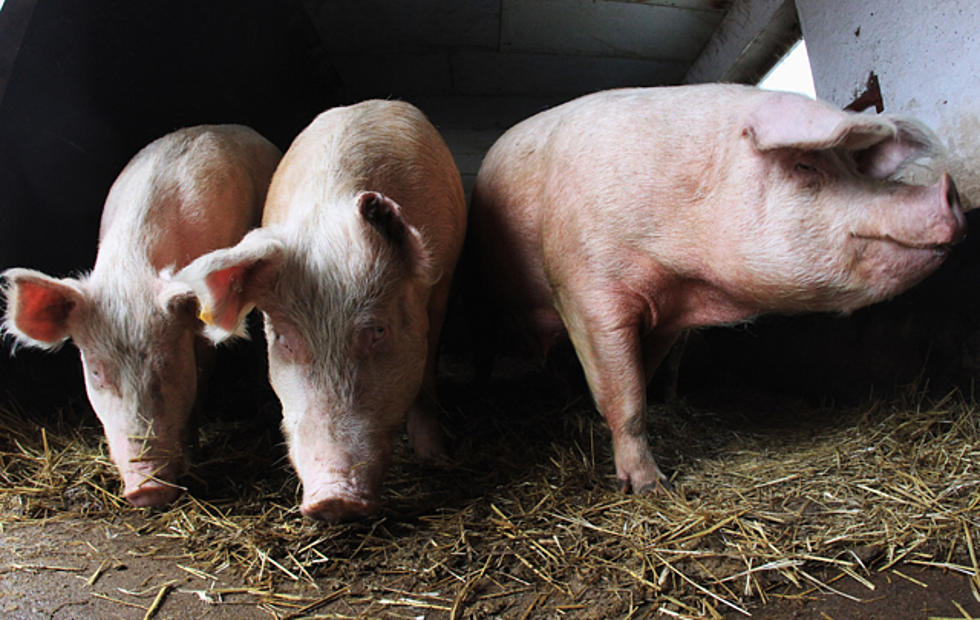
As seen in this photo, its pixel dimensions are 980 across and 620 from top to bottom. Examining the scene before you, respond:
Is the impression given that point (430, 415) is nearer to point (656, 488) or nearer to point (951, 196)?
point (656, 488)

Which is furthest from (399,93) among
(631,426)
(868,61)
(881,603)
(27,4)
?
(881,603)

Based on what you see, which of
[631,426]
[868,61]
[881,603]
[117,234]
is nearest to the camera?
[881,603]

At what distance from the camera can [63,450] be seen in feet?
10.6

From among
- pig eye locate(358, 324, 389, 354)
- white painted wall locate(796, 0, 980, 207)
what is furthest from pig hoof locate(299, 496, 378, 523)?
white painted wall locate(796, 0, 980, 207)

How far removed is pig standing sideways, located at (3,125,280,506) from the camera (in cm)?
271

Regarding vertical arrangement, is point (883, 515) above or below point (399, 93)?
below

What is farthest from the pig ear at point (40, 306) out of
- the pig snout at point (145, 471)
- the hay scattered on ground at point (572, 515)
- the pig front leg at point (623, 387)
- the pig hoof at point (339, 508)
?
the pig front leg at point (623, 387)

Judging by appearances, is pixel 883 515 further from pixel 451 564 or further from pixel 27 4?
pixel 27 4

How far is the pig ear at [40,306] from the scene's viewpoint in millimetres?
2641

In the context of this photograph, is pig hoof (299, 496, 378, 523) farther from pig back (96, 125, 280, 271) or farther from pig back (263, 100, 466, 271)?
pig back (96, 125, 280, 271)

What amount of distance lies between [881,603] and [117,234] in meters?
3.27

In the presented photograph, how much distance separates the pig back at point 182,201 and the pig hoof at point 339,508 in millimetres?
1451

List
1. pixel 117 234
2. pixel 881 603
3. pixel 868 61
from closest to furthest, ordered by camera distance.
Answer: pixel 881 603, pixel 117 234, pixel 868 61

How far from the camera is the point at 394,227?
2.45 m
